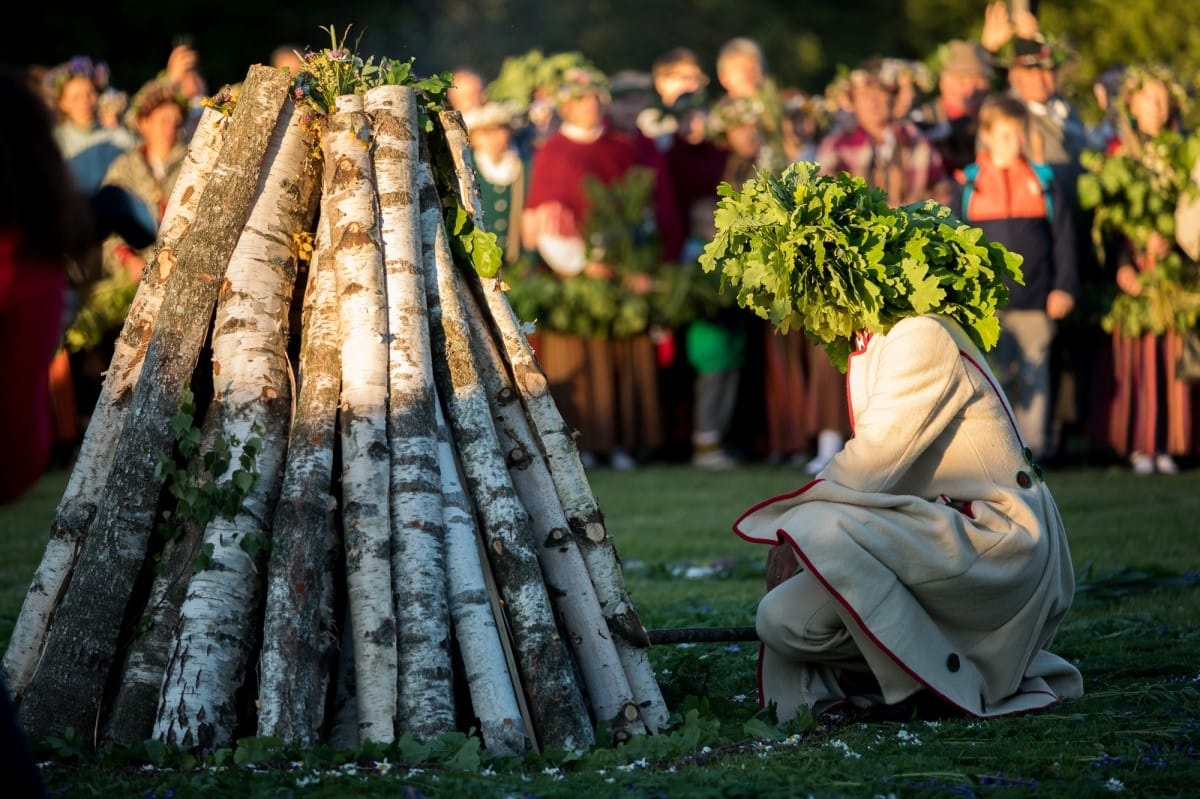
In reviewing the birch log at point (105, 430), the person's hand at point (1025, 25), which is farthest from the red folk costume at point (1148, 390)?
the birch log at point (105, 430)

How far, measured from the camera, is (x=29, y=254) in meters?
3.39

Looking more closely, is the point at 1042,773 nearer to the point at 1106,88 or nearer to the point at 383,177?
the point at 383,177

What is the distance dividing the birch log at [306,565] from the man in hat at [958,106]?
886 centimetres

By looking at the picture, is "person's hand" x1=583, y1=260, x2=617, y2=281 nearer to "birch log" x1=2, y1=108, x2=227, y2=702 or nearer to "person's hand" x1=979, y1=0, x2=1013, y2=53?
"person's hand" x1=979, y1=0, x2=1013, y2=53

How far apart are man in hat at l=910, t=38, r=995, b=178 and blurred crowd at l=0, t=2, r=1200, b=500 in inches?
0.8

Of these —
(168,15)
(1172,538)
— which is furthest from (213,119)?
(168,15)

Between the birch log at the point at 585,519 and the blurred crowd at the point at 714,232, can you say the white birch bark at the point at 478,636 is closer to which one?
the birch log at the point at 585,519

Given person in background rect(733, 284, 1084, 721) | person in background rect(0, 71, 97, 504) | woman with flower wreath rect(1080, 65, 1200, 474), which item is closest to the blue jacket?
woman with flower wreath rect(1080, 65, 1200, 474)

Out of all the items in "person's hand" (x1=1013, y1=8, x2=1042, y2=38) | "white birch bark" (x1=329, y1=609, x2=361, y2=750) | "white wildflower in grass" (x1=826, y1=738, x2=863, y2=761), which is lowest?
"white wildflower in grass" (x1=826, y1=738, x2=863, y2=761)

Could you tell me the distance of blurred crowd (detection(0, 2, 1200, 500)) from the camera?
1205 cm

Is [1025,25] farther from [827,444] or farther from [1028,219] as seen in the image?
[827,444]

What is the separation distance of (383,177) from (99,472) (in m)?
1.28

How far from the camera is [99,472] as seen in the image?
5.05 meters

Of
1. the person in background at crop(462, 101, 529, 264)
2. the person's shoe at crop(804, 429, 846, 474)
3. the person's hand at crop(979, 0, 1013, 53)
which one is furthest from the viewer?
the person's hand at crop(979, 0, 1013, 53)
